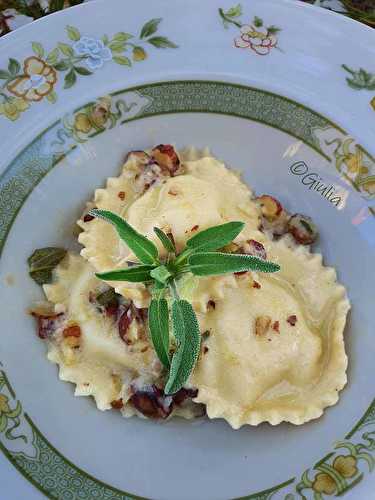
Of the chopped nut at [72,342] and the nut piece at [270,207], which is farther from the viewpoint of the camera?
the nut piece at [270,207]

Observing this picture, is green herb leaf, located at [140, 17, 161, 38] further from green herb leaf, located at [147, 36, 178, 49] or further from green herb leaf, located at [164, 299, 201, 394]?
green herb leaf, located at [164, 299, 201, 394]

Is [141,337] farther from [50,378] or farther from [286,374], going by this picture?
[286,374]

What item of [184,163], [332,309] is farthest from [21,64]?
[332,309]

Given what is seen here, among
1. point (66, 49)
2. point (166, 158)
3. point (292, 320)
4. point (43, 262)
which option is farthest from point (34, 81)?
point (292, 320)

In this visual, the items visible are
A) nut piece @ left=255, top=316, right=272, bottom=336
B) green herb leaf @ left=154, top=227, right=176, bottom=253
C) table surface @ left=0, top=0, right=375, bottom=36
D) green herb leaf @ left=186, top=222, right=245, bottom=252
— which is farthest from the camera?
table surface @ left=0, top=0, right=375, bottom=36

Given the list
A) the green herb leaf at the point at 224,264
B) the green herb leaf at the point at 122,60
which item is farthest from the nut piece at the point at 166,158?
the green herb leaf at the point at 224,264

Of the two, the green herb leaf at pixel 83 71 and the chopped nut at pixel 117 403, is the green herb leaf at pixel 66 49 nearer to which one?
the green herb leaf at pixel 83 71

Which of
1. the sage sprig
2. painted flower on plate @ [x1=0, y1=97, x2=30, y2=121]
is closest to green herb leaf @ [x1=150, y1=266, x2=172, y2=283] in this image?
the sage sprig
